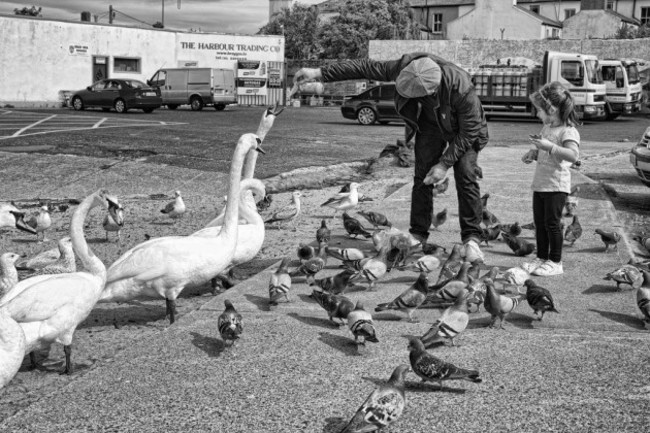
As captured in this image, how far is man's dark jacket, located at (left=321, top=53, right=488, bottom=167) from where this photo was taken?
7.29 m

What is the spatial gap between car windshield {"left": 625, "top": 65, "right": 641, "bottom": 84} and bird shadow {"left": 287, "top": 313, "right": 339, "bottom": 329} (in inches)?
1320

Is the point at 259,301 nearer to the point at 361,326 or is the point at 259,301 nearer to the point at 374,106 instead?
the point at 361,326

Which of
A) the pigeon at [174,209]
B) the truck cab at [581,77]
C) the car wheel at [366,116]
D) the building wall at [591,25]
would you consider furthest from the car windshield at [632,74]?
the pigeon at [174,209]

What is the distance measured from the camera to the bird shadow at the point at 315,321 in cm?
596

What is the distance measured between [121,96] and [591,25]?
145ft

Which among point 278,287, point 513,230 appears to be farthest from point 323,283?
point 513,230

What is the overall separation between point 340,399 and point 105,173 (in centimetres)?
1079

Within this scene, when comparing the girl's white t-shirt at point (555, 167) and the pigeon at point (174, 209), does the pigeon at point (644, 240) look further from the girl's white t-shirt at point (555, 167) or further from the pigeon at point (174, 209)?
the pigeon at point (174, 209)

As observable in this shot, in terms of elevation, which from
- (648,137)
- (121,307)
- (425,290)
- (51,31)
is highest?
(51,31)

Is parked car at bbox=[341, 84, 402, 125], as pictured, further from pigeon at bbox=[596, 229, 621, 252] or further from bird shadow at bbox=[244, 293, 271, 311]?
bird shadow at bbox=[244, 293, 271, 311]

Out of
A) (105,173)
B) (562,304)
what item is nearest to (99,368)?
(562,304)

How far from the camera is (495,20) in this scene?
61406mm

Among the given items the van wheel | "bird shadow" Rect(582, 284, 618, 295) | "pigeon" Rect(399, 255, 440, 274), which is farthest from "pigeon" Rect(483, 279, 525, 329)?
the van wheel

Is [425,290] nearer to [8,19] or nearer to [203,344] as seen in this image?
[203,344]
